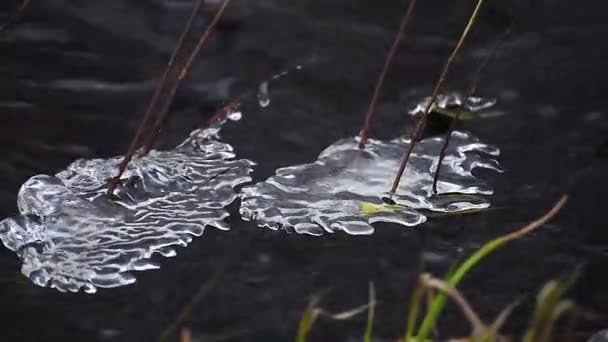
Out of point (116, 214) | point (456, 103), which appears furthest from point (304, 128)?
point (116, 214)

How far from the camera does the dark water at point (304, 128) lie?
63.9 inches

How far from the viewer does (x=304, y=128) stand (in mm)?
2182

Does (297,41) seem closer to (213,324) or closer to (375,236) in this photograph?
(375,236)

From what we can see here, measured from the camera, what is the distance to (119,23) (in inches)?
102

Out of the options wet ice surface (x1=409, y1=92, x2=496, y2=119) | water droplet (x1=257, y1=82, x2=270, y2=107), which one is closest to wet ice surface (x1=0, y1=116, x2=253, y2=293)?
water droplet (x1=257, y1=82, x2=270, y2=107)

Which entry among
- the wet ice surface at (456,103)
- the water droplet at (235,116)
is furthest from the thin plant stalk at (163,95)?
the wet ice surface at (456,103)

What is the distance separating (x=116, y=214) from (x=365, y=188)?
500 millimetres

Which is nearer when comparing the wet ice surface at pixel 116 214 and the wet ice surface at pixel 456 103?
the wet ice surface at pixel 116 214

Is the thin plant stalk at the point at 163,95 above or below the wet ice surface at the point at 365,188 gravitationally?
above

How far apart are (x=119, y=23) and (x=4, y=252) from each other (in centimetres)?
104

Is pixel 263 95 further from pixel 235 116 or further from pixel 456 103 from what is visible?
pixel 456 103

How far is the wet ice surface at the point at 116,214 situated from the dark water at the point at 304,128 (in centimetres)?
4

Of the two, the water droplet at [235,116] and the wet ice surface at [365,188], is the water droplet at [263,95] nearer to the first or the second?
the water droplet at [235,116]

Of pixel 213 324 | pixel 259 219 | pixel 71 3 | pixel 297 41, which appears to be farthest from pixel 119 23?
pixel 213 324
